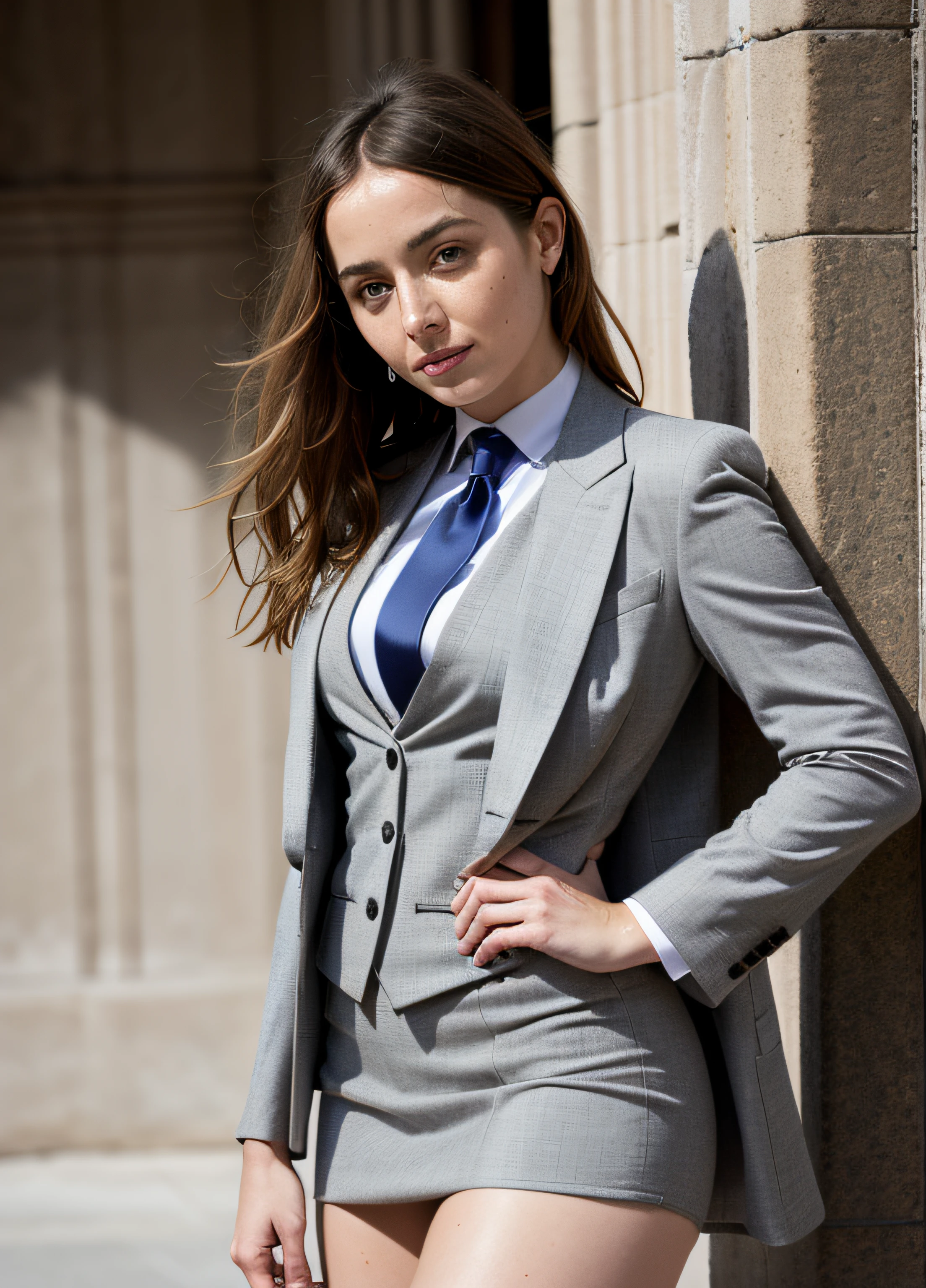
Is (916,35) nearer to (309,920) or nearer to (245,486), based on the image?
(245,486)

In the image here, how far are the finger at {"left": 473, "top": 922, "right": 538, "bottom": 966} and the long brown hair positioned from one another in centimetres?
54

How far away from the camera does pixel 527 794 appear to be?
4.36 ft

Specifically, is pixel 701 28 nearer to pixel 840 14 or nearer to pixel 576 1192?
pixel 840 14

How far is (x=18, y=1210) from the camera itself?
341 centimetres

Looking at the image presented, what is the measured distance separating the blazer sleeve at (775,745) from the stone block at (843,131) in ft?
1.65

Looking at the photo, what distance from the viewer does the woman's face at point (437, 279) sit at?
140cm

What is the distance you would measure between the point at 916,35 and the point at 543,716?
1.05 meters

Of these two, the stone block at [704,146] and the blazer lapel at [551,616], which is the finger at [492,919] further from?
the stone block at [704,146]

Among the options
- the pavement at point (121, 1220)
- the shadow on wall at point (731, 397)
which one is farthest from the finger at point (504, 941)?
the pavement at point (121, 1220)

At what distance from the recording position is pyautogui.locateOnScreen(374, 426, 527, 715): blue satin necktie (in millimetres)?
1429

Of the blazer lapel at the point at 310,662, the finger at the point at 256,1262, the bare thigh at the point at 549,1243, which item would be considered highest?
the blazer lapel at the point at 310,662

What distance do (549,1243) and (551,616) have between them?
0.64 metres

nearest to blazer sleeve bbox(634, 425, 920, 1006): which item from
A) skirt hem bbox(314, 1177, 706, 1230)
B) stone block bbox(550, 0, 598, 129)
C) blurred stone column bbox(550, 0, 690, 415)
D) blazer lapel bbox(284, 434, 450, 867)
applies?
skirt hem bbox(314, 1177, 706, 1230)

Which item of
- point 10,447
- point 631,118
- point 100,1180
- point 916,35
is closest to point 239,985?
point 100,1180
